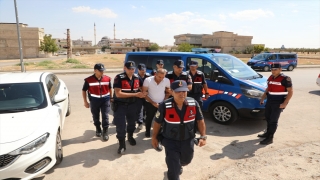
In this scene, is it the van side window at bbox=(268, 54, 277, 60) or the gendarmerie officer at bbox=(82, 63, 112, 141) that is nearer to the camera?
the gendarmerie officer at bbox=(82, 63, 112, 141)

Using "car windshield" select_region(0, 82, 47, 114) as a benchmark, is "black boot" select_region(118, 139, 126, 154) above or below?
below

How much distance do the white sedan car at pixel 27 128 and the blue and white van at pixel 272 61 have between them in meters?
19.6

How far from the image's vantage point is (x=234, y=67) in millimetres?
5695

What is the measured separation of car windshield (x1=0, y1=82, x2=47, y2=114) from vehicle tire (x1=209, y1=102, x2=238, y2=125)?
3.76 metres

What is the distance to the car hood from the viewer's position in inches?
109

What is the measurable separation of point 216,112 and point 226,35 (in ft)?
256

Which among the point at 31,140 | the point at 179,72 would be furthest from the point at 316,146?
the point at 31,140

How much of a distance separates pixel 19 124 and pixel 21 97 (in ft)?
2.82

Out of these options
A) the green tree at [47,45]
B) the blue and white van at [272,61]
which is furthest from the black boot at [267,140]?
the green tree at [47,45]

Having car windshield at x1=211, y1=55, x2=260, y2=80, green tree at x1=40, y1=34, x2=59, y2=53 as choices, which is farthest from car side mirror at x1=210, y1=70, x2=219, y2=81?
green tree at x1=40, y1=34, x2=59, y2=53

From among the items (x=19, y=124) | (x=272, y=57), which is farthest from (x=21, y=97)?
(x=272, y=57)

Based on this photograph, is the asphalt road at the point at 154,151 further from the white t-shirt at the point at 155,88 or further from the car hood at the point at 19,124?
the white t-shirt at the point at 155,88

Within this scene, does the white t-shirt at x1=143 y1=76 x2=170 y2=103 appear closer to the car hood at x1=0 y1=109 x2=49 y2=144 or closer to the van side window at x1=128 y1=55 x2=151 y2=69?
the car hood at x1=0 y1=109 x2=49 y2=144

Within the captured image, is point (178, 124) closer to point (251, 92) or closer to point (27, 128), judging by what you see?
point (27, 128)
